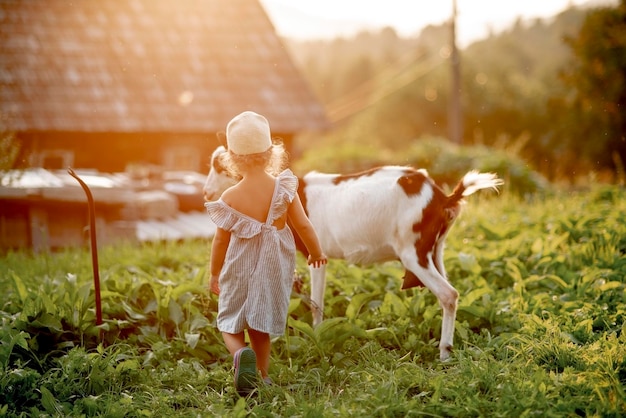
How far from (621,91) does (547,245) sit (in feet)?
74.5

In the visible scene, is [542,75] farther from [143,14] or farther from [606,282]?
[606,282]

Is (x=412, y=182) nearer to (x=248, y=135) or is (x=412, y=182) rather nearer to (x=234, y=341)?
(x=248, y=135)

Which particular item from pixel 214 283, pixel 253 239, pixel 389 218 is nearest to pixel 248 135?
pixel 253 239

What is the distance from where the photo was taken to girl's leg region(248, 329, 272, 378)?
462 centimetres

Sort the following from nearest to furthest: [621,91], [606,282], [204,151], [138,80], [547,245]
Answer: [606,282], [547,245], [138,80], [204,151], [621,91]

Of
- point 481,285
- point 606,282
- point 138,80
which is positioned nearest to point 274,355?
point 481,285

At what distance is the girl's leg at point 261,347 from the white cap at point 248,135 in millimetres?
1145

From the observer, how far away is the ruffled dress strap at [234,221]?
4.44 meters

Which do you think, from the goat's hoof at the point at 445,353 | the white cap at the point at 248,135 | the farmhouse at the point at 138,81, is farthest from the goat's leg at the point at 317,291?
the farmhouse at the point at 138,81

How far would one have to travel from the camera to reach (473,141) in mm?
52031

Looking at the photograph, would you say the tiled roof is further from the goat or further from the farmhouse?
the goat

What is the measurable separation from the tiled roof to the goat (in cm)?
1068

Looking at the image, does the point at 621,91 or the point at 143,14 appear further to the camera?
the point at 621,91

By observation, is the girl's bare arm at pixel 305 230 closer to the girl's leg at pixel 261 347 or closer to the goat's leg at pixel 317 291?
the girl's leg at pixel 261 347
